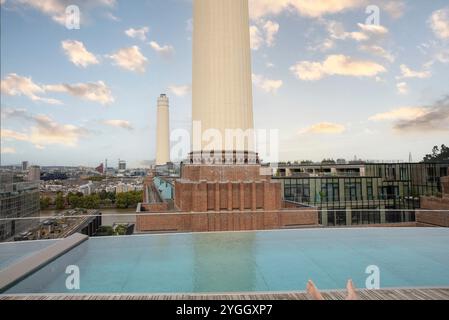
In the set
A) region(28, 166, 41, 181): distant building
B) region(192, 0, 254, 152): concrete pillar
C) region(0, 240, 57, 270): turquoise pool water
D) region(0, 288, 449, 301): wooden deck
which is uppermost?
region(192, 0, 254, 152): concrete pillar

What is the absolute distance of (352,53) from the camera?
50.7ft

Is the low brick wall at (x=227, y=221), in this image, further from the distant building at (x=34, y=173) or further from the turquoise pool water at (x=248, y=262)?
the distant building at (x=34, y=173)

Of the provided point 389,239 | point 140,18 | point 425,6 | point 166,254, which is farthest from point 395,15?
point 166,254

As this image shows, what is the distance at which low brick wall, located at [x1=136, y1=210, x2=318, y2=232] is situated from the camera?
10.8 metres

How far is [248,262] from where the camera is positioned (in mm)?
5586

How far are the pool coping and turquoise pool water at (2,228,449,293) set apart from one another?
4.4 inches

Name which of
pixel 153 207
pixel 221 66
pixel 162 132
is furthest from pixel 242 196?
pixel 162 132

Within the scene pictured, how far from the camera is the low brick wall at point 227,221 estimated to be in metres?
10.8

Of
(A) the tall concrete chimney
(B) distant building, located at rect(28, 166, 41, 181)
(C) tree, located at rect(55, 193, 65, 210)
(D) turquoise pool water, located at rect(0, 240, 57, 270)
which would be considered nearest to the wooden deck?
(D) turquoise pool water, located at rect(0, 240, 57, 270)

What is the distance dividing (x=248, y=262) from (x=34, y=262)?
3.81 m

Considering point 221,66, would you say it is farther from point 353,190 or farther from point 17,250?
point 353,190

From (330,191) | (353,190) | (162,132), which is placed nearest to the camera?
(330,191)

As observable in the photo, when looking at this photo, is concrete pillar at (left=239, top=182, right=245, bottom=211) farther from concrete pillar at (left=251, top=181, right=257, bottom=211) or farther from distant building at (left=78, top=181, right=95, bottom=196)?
distant building at (left=78, top=181, right=95, bottom=196)
